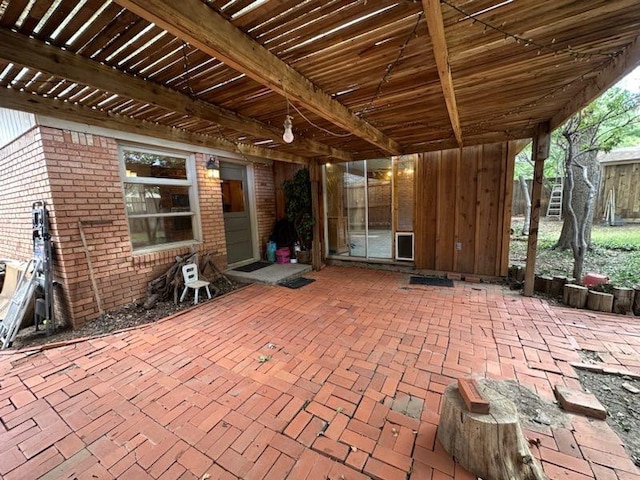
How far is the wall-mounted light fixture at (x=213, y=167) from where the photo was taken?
4.68 metres

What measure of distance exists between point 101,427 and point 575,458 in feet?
9.29

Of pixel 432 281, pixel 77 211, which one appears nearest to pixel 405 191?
pixel 432 281

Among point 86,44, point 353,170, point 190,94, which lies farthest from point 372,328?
point 353,170

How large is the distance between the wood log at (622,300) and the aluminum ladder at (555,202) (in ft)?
27.4

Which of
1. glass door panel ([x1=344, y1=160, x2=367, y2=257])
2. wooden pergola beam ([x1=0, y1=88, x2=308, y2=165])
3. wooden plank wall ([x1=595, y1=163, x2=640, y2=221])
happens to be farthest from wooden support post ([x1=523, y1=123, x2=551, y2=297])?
wooden plank wall ([x1=595, y1=163, x2=640, y2=221])

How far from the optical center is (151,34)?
1570mm

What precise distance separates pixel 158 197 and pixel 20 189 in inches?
63.0

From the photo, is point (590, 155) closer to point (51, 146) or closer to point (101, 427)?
point (101, 427)

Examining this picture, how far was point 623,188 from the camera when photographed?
8750mm

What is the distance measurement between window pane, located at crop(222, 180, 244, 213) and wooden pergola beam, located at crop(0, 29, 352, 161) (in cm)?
274

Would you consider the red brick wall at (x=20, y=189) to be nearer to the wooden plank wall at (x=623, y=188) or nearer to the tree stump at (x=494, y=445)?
the tree stump at (x=494, y=445)

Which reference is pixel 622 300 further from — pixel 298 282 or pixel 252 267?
pixel 252 267

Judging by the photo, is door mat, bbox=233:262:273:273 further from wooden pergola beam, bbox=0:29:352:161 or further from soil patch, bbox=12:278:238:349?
wooden pergola beam, bbox=0:29:352:161

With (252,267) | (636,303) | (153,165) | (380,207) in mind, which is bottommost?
(636,303)
